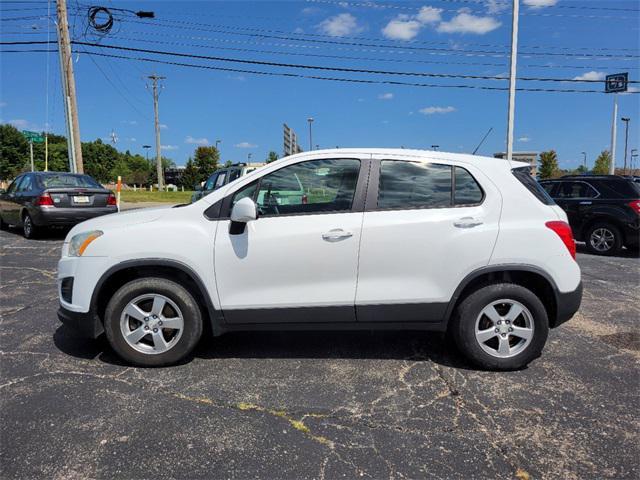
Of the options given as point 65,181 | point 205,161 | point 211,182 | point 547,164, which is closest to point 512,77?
point 211,182

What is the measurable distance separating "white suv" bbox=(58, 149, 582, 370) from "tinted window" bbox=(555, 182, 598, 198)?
7.12 meters

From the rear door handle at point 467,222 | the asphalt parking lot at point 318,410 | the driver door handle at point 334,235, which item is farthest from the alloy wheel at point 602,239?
the driver door handle at point 334,235

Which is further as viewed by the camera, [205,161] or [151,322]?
[205,161]

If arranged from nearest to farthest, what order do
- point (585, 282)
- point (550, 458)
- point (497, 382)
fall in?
1. point (550, 458)
2. point (497, 382)
3. point (585, 282)

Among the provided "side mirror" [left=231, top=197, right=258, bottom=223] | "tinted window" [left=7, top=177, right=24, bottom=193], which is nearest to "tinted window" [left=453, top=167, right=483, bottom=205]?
"side mirror" [left=231, top=197, right=258, bottom=223]

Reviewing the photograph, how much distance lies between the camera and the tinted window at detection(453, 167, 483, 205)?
12.1ft

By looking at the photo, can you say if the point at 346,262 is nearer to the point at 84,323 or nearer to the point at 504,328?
the point at 504,328

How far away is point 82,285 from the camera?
3.66 meters

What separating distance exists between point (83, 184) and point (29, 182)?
1121mm

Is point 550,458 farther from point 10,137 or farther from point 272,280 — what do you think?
point 10,137

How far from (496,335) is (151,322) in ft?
8.91

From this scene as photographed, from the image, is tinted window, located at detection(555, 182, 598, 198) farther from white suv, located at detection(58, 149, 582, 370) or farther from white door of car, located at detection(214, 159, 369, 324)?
white door of car, located at detection(214, 159, 369, 324)

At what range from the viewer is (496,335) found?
3.68 meters

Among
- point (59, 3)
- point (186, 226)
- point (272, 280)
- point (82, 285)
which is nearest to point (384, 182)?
point (272, 280)
